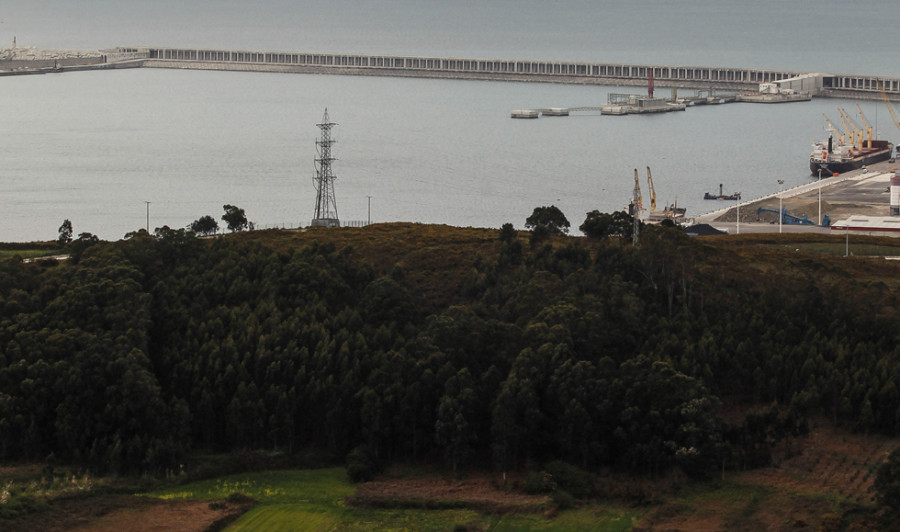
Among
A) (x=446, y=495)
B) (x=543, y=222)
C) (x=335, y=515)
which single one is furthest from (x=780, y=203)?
(x=335, y=515)

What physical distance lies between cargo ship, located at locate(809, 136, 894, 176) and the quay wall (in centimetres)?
2488

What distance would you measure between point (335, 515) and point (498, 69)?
9813cm

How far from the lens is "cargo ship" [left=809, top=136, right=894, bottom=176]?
75.6 metres

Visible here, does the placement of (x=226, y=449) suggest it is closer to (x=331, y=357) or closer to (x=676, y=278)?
(x=331, y=357)

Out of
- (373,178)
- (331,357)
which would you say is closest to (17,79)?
(373,178)

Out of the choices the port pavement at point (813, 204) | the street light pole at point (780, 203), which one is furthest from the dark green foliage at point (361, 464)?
the street light pole at point (780, 203)

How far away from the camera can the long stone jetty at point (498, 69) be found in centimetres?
10931

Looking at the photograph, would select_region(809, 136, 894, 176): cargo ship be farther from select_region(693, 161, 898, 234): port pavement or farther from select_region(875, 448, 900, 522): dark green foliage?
select_region(875, 448, 900, 522): dark green foliage

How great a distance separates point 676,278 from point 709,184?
128 feet

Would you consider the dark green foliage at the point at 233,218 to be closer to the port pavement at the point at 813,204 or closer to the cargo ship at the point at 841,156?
the port pavement at the point at 813,204

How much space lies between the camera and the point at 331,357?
98.1 ft

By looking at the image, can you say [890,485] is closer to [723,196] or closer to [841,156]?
[723,196]

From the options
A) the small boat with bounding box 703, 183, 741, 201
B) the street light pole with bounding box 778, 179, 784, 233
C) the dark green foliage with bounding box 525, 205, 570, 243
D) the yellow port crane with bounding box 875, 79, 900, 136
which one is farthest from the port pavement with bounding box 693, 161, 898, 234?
the yellow port crane with bounding box 875, 79, 900, 136

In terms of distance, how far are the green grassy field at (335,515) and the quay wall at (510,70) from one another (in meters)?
87.2
